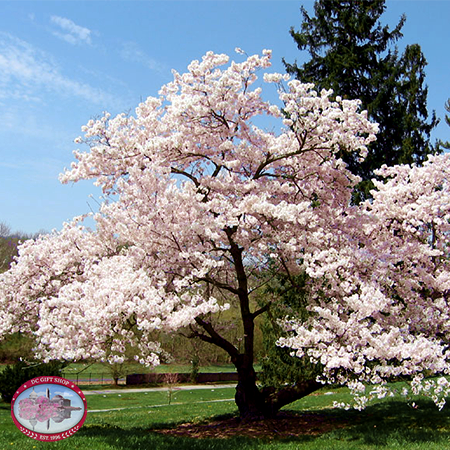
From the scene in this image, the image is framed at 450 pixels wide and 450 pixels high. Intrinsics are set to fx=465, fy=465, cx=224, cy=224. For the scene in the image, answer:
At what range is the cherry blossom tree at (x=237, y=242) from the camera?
801 cm

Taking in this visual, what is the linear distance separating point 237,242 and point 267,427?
426 cm

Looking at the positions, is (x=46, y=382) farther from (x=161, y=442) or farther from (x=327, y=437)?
(x=327, y=437)

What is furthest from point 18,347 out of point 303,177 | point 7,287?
point 303,177

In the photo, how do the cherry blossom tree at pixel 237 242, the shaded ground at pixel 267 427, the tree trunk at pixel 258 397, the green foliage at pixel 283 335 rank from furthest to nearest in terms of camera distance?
1. the tree trunk at pixel 258 397
2. the green foliage at pixel 283 335
3. the shaded ground at pixel 267 427
4. the cherry blossom tree at pixel 237 242

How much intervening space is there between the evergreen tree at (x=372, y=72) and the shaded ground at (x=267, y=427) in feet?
55.9

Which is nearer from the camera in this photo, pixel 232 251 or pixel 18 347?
pixel 232 251

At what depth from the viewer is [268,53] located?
9.84 meters

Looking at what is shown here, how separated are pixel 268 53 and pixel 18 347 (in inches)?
1166

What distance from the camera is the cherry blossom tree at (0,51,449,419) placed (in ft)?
26.3

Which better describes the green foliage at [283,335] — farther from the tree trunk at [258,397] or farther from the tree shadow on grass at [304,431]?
the tree shadow on grass at [304,431]

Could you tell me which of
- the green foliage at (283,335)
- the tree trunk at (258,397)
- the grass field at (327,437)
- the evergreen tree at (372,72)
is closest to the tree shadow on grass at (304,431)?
the grass field at (327,437)

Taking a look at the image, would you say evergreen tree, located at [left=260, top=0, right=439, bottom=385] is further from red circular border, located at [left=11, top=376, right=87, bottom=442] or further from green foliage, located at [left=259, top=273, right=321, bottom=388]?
red circular border, located at [left=11, top=376, right=87, bottom=442]

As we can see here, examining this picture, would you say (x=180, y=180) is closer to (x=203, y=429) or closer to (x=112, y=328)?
(x=112, y=328)

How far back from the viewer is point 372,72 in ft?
87.3
